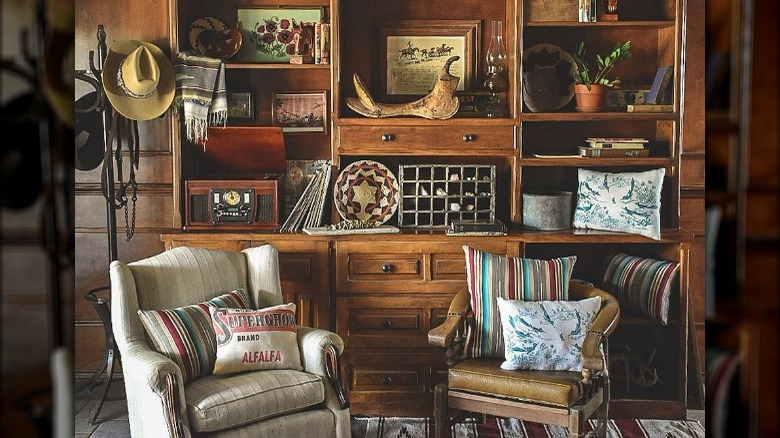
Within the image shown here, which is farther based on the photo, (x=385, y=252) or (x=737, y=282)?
(x=385, y=252)

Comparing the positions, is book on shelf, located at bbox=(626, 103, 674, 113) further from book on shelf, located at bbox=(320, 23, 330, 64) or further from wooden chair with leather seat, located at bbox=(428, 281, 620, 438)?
book on shelf, located at bbox=(320, 23, 330, 64)

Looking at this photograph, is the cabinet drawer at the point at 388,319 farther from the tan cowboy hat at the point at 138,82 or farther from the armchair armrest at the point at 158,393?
the tan cowboy hat at the point at 138,82

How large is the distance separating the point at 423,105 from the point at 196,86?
3.38ft

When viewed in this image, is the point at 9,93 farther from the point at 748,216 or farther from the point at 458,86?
the point at 458,86

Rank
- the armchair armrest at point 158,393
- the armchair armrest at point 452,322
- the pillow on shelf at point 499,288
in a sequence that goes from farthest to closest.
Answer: the pillow on shelf at point 499,288
the armchair armrest at point 452,322
the armchair armrest at point 158,393

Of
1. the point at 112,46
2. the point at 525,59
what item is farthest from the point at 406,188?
the point at 112,46

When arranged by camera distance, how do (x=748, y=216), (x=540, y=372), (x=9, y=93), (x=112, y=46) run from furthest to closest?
(x=112, y=46) → (x=540, y=372) → (x=748, y=216) → (x=9, y=93)

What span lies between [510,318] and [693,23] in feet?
5.33

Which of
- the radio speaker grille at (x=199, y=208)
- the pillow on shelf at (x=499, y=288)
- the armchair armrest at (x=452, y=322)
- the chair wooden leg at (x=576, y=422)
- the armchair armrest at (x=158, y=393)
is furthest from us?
the radio speaker grille at (x=199, y=208)

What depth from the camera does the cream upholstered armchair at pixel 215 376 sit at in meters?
3.01

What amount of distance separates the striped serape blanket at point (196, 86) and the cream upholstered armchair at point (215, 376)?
2.34ft

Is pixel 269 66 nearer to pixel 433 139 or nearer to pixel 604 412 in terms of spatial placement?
pixel 433 139

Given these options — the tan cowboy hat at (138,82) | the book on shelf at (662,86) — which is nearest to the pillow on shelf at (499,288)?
the book on shelf at (662,86)

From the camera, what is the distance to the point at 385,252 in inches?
157
